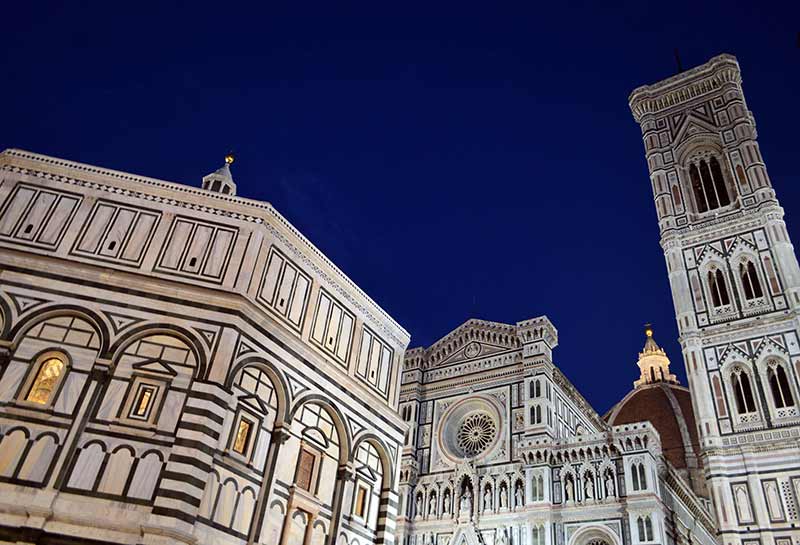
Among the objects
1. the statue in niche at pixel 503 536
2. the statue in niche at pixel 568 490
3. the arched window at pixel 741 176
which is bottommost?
the statue in niche at pixel 503 536

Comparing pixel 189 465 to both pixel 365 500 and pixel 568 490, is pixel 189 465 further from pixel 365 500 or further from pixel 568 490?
pixel 568 490

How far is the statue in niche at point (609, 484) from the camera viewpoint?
27.0 meters

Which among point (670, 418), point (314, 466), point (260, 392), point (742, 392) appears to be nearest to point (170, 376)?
point (260, 392)

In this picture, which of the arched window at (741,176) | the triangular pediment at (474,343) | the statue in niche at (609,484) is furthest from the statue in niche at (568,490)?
the arched window at (741,176)

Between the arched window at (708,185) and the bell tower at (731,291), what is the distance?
7 centimetres

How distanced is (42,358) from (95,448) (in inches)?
84.9

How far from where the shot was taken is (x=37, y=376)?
11.7 m

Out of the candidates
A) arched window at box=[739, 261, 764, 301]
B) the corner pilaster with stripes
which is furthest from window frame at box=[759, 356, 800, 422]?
the corner pilaster with stripes

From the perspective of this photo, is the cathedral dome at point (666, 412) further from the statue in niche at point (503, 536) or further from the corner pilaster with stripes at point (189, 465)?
the corner pilaster with stripes at point (189, 465)

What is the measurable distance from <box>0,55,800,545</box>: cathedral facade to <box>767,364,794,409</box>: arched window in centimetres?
8

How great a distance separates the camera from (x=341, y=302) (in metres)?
17.0

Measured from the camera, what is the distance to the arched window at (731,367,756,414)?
25594 mm

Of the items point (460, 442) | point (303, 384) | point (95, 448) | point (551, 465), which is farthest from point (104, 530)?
point (460, 442)

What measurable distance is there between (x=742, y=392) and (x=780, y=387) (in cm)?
139
